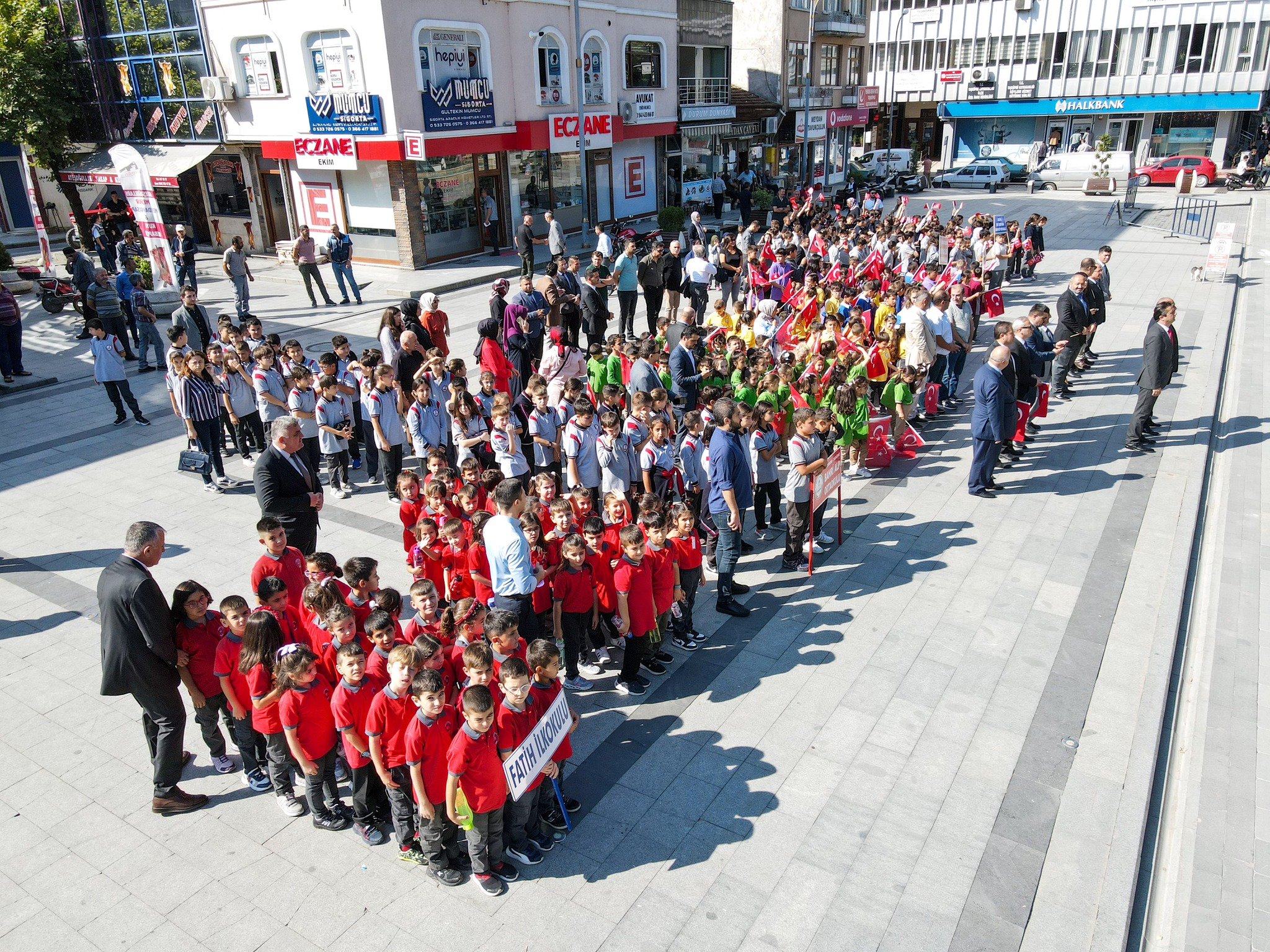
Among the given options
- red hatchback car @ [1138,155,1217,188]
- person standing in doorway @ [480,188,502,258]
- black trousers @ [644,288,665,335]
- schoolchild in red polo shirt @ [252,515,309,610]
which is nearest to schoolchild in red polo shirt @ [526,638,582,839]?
schoolchild in red polo shirt @ [252,515,309,610]

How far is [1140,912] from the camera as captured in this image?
4992 millimetres

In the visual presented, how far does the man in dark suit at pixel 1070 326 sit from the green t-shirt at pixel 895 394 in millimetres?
3323

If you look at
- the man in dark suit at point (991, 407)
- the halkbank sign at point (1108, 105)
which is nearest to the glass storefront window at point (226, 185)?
the man in dark suit at point (991, 407)

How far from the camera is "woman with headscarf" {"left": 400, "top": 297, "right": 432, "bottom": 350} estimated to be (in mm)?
11180

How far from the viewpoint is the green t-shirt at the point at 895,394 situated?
10867 millimetres

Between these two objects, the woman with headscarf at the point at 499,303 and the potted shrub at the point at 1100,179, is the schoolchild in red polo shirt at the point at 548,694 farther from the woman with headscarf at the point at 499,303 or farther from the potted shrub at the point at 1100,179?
the potted shrub at the point at 1100,179

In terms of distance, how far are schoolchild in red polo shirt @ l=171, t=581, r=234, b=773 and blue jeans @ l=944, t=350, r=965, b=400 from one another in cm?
1076

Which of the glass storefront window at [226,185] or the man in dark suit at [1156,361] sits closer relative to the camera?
the man in dark suit at [1156,361]

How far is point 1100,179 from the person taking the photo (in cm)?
3853

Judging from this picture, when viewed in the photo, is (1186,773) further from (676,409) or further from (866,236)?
(866,236)

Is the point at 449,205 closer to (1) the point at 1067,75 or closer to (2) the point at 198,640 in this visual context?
(2) the point at 198,640

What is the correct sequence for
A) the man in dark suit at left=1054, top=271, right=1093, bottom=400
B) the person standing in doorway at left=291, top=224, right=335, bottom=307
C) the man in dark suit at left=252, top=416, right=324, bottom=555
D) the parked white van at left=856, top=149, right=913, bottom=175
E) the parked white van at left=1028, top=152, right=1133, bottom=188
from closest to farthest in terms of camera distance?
1. the man in dark suit at left=252, top=416, right=324, bottom=555
2. the man in dark suit at left=1054, top=271, right=1093, bottom=400
3. the person standing in doorway at left=291, top=224, right=335, bottom=307
4. the parked white van at left=1028, top=152, right=1133, bottom=188
5. the parked white van at left=856, top=149, right=913, bottom=175

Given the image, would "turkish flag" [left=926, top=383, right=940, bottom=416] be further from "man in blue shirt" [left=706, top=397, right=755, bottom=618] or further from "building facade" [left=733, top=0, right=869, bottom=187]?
"building facade" [left=733, top=0, right=869, bottom=187]

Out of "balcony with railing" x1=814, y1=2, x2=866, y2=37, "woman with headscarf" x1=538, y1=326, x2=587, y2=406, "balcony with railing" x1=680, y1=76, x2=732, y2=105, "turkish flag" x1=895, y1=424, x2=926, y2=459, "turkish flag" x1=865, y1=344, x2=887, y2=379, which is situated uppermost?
"balcony with railing" x1=814, y1=2, x2=866, y2=37
